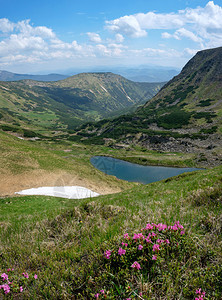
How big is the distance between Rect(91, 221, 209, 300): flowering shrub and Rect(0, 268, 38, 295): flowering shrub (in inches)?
67.6

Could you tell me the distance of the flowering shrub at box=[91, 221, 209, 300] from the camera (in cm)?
301

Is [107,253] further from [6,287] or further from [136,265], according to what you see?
[6,287]

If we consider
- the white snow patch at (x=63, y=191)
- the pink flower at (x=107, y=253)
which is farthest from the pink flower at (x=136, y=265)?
the white snow patch at (x=63, y=191)

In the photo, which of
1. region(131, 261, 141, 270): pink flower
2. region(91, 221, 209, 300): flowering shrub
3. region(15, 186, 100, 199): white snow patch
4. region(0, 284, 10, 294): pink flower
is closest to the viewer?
region(91, 221, 209, 300): flowering shrub

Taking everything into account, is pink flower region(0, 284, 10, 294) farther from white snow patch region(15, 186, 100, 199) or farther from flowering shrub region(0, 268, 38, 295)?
white snow patch region(15, 186, 100, 199)

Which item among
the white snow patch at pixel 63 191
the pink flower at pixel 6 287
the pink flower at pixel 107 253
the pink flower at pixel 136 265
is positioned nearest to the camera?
the pink flower at pixel 136 265

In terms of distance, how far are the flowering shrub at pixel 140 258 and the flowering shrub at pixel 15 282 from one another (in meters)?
1.72

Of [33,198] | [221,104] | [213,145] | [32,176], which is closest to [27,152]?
[32,176]

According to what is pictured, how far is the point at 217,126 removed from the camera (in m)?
129

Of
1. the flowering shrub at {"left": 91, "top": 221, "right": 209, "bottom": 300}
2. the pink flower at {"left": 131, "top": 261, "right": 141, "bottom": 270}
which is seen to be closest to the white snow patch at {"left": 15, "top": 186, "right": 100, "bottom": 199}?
the flowering shrub at {"left": 91, "top": 221, "right": 209, "bottom": 300}

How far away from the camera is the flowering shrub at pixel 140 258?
3.01 meters

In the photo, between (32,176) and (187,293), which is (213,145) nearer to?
(32,176)

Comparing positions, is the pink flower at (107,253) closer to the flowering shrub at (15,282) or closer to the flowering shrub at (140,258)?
the flowering shrub at (140,258)

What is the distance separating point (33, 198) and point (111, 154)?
94.5 m
